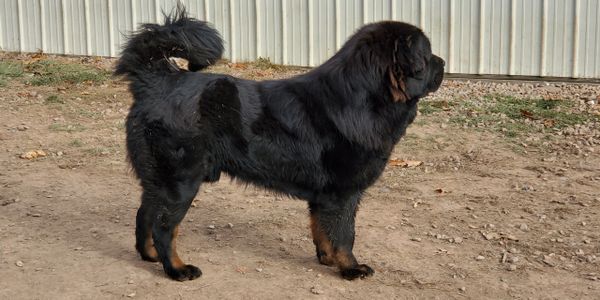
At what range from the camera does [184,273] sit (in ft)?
16.8

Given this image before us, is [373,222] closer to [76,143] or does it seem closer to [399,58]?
[399,58]

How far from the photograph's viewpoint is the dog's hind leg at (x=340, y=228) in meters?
5.11

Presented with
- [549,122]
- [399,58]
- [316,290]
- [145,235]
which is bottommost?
[316,290]

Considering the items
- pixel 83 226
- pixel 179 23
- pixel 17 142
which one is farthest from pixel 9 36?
pixel 179 23

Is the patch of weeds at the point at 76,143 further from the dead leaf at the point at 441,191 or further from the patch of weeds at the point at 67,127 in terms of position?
the dead leaf at the point at 441,191

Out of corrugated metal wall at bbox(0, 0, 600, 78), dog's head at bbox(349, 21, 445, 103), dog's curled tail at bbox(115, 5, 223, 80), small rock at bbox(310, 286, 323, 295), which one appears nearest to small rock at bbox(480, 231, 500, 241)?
dog's head at bbox(349, 21, 445, 103)

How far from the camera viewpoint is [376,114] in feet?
16.3

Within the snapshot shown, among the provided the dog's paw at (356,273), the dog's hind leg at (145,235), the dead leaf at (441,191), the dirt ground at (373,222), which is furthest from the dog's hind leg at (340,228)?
the dead leaf at (441,191)

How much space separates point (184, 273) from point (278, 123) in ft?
3.84

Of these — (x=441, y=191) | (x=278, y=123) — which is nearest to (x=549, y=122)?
(x=441, y=191)

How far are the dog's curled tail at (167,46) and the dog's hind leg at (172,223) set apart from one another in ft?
2.55

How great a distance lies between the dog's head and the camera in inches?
192

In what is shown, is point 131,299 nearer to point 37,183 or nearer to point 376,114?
point 376,114

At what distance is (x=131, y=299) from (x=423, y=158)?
395 centimetres
